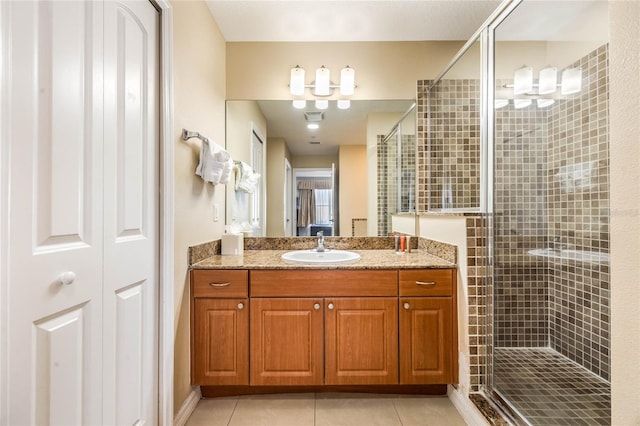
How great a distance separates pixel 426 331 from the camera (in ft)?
5.74

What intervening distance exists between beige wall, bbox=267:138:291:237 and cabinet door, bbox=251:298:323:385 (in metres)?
0.76

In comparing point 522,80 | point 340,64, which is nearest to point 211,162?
point 340,64

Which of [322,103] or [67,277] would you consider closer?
[67,277]

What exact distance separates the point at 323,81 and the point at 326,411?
7.01ft

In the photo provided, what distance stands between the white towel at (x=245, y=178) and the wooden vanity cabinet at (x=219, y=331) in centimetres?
76

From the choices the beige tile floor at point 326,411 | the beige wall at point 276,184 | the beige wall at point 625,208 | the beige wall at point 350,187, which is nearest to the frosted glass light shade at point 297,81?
the beige wall at point 276,184

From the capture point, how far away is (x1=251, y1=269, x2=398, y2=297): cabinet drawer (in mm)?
1742

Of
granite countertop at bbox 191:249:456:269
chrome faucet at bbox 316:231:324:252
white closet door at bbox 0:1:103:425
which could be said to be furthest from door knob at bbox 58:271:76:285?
chrome faucet at bbox 316:231:324:252

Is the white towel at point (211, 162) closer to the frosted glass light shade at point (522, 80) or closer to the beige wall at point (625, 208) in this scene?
the beige wall at point (625, 208)

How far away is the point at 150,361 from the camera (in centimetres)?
142

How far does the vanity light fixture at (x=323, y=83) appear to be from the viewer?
225 centimetres

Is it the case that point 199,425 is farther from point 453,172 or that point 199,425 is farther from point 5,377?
point 453,172

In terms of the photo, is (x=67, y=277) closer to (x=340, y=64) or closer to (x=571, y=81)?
(x=340, y=64)

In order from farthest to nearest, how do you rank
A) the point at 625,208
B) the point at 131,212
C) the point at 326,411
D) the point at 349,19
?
the point at 349,19
the point at 326,411
the point at 131,212
the point at 625,208
